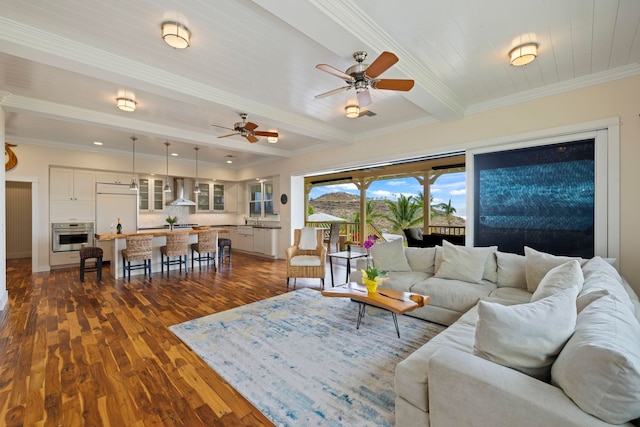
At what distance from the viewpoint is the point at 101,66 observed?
2.69 m

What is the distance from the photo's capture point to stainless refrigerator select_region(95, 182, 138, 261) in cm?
678

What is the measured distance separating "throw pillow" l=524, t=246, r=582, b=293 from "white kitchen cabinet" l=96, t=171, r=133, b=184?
27.9 ft

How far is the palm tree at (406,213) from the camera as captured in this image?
8.91m

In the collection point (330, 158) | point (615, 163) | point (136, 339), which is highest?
point (330, 158)

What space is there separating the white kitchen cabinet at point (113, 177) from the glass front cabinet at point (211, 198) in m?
2.01

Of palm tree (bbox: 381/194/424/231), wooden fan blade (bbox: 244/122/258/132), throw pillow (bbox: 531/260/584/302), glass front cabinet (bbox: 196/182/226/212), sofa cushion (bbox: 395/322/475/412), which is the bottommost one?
sofa cushion (bbox: 395/322/475/412)

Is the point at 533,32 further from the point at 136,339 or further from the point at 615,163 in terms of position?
the point at 136,339

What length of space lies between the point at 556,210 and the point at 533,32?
2.26m

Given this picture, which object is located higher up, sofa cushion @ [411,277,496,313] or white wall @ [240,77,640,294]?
white wall @ [240,77,640,294]

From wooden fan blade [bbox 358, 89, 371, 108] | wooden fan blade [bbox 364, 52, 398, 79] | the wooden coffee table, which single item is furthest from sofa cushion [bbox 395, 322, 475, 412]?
wooden fan blade [bbox 358, 89, 371, 108]

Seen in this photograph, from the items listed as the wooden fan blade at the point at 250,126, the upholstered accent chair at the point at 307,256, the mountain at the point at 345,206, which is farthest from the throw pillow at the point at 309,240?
the mountain at the point at 345,206

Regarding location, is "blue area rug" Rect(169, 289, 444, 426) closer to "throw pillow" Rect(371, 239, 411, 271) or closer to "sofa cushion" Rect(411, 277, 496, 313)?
"sofa cushion" Rect(411, 277, 496, 313)

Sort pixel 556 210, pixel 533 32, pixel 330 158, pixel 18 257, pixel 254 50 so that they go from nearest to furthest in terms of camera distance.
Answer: pixel 533 32
pixel 254 50
pixel 556 210
pixel 330 158
pixel 18 257

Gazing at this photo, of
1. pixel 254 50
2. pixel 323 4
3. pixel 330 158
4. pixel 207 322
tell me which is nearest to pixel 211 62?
pixel 254 50
